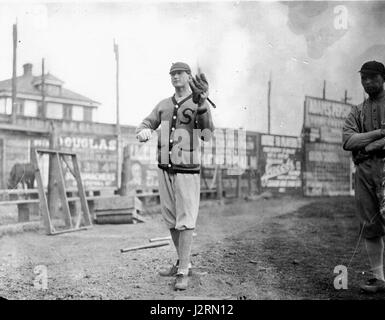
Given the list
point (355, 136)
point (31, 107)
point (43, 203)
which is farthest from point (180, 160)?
point (31, 107)

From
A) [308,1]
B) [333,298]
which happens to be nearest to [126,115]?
[308,1]

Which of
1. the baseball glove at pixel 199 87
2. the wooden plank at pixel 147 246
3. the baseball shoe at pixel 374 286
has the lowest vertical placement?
the baseball shoe at pixel 374 286

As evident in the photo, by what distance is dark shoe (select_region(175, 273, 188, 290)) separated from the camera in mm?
2654

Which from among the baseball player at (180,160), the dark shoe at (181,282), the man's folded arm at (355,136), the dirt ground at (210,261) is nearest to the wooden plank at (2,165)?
the dirt ground at (210,261)

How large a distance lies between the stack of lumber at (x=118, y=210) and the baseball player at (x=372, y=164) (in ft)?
10.6

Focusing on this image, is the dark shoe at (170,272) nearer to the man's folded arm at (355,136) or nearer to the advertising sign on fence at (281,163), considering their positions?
the man's folded arm at (355,136)

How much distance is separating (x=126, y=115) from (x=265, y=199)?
227cm

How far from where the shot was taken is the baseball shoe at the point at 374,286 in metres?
2.64

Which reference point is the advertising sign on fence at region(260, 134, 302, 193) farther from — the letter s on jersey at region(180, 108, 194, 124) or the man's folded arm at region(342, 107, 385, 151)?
the letter s on jersey at region(180, 108, 194, 124)

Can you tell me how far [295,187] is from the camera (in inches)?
206

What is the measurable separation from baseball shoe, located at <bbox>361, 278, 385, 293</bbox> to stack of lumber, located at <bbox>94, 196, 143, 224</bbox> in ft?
10.7

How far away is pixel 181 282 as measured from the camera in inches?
105

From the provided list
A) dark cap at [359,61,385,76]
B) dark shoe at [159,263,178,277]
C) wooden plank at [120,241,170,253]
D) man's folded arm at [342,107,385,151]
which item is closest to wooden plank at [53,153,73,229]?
wooden plank at [120,241,170,253]

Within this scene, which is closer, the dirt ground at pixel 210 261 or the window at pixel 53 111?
the dirt ground at pixel 210 261
